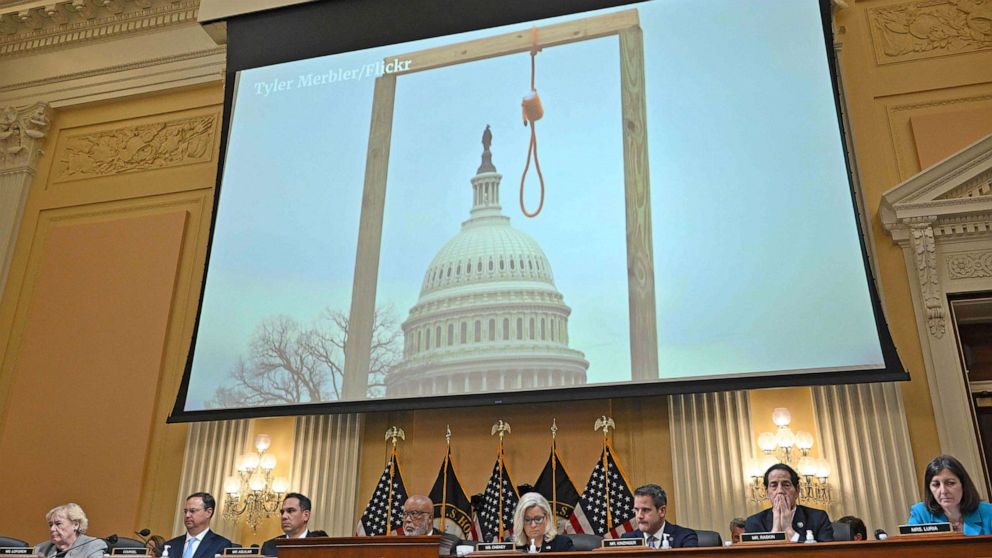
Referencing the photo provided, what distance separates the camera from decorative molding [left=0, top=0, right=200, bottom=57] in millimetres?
8805

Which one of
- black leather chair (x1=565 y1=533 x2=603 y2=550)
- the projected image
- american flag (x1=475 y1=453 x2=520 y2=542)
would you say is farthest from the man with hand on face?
american flag (x1=475 y1=453 x2=520 y2=542)

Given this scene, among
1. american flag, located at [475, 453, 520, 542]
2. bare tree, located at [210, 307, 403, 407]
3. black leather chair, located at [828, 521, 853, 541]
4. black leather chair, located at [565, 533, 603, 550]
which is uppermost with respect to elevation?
bare tree, located at [210, 307, 403, 407]

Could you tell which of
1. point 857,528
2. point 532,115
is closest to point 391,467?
point 532,115

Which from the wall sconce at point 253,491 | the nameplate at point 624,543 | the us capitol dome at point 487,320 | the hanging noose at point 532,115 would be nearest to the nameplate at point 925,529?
the nameplate at point 624,543

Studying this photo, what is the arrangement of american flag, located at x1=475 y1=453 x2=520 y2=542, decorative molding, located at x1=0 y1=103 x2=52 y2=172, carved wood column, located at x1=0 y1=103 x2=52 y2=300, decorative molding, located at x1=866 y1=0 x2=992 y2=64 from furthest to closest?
decorative molding, located at x1=0 y1=103 x2=52 y2=172 < carved wood column, located at x1=0 y1=103 x2=52 y2=300 < decorative molding, located at x1=866 y1=0 x2=992 y2=64 < american flag, located at x1=475 y1=453 x2=520 y2=542

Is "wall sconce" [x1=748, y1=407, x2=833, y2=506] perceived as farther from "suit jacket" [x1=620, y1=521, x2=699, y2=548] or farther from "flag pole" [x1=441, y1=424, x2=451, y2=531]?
"flag pole" [x1=441, y1=424, x2=451, y2=531]

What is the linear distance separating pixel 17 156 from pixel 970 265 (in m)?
8.47

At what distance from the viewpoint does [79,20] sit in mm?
9078

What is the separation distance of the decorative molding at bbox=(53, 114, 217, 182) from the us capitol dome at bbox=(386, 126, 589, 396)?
3008mm

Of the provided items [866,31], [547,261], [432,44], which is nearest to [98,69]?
[432,44]

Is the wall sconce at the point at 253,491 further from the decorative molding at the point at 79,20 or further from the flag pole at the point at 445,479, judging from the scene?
the decorative molding at the point at 79,20

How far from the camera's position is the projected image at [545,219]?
233 inches

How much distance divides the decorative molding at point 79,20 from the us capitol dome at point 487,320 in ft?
13.7

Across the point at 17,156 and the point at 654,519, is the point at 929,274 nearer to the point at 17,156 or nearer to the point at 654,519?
the point at 654,519
